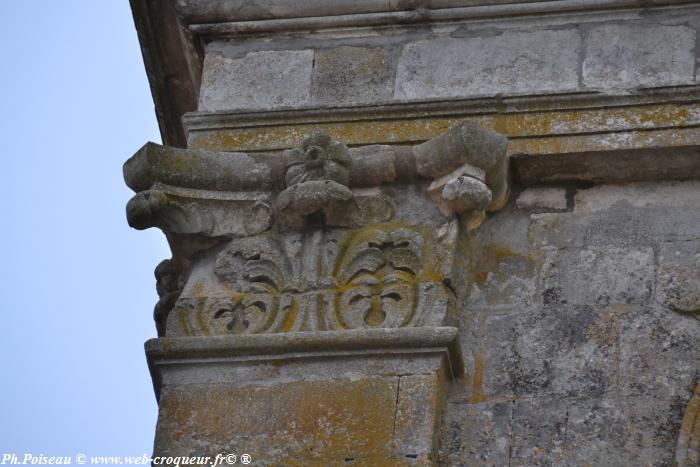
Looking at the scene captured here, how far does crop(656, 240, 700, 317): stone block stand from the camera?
568 centimetres

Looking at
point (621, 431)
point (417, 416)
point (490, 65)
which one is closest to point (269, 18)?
point (490, 65)

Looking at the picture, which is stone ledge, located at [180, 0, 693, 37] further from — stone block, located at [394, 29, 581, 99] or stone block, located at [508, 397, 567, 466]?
stone block, located at [508, 397, 567, 466]

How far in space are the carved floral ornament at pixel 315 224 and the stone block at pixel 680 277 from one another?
62 centimetres

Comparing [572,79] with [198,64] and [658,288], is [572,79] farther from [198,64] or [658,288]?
[198,64]

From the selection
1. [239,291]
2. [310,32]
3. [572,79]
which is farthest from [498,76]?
[239,291]

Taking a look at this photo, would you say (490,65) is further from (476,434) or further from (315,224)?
(476,434)

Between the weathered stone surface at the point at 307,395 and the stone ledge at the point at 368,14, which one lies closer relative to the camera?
the weathered stone surface at the point at 307,395

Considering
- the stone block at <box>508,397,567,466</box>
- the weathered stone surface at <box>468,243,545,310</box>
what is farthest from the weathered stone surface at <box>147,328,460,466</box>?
the weathered stone surface at <box>468,243,545,310</box>

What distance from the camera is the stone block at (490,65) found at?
→ 6426 mm

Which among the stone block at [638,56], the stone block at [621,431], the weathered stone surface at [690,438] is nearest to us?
the weathered stone surface at [690,438]

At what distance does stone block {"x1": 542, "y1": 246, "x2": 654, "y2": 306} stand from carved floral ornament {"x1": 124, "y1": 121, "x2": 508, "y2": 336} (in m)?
0.32

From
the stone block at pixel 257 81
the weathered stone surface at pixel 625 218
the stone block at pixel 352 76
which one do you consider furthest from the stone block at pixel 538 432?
the stone block at pixel 257 81

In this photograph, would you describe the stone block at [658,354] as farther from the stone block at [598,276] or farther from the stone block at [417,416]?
the stone block at [417,416]

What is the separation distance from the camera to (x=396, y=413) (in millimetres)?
5402
